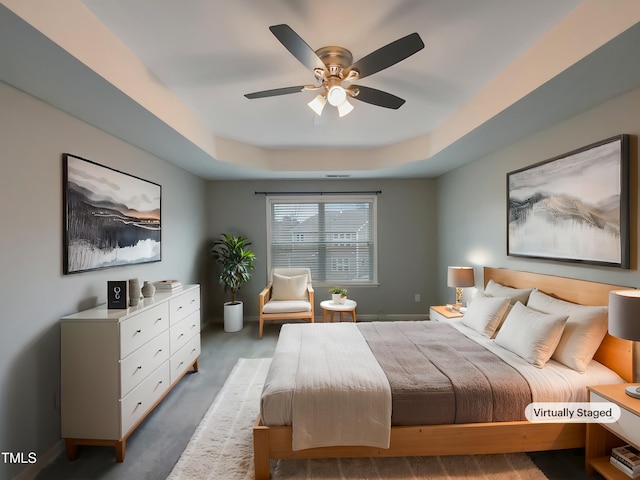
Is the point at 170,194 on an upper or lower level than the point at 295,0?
lower

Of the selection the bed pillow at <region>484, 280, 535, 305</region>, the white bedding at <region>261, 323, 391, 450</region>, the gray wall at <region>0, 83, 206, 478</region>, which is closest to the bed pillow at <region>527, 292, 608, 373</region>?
the bed pillow at <region>484, 280, 535, 305</region>

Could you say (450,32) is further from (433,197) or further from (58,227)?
(433,197)

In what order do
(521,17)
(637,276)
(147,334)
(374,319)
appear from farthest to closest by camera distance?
(374,319)
(147,334)
(637,276)
(521,17)

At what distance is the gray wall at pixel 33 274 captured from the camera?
1834mm

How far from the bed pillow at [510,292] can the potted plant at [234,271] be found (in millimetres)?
3251

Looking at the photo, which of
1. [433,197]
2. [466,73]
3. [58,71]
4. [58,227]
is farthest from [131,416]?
[433,197]

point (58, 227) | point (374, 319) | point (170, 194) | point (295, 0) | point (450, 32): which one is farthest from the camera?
point (374, 319)

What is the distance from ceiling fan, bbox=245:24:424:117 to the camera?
5.19ft

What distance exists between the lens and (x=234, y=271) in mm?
4641

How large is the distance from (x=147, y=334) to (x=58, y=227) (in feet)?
3.22

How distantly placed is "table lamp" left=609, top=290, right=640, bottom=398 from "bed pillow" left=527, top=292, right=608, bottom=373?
296mm

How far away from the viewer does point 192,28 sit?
6.00 ft

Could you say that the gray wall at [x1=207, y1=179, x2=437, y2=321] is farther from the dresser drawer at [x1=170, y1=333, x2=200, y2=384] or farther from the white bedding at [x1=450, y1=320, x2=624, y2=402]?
the white bedding at [x1=450, y1=320, x2=624, y2=402]

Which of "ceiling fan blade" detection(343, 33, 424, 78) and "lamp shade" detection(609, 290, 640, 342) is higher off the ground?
"ceiling fan blade" detection(343, 33, 424, 78)
